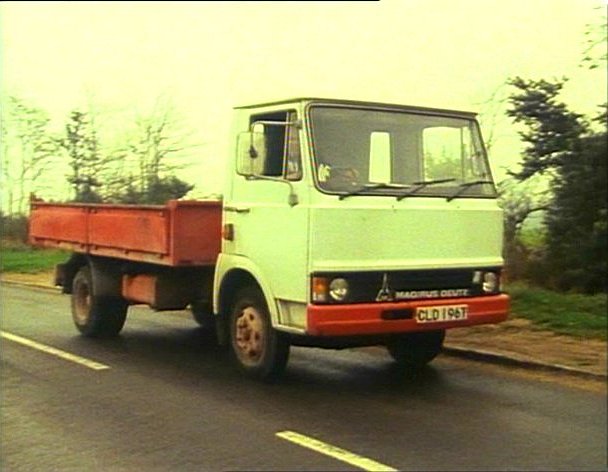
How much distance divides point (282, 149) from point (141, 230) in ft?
5.78

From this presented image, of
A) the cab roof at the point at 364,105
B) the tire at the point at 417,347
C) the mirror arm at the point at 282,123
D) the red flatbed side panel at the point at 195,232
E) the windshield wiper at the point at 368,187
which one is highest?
the cab roof at the point at 364,105

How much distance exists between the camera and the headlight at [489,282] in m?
5.55

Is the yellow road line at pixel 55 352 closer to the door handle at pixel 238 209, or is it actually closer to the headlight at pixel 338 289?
the door handle at pixel 238 209

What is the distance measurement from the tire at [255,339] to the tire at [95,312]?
2.21 metres

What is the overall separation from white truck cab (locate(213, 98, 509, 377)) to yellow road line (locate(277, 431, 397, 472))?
2.93 ft

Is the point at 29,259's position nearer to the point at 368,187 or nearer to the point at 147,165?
the point at 147,165

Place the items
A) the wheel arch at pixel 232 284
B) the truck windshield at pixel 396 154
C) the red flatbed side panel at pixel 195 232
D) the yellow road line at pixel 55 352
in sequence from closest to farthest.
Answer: the truck windshield at pixel 396 154 < the wheel arch at pixel 232 284 < the red flatbed side panel at pixel 195 232 < the yellow road line at pixel 55 352

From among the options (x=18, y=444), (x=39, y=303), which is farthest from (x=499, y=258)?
(x=39, y=303)

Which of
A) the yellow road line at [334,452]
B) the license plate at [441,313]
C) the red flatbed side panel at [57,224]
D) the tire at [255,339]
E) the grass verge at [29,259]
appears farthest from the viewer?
the grass verge at [29,259]

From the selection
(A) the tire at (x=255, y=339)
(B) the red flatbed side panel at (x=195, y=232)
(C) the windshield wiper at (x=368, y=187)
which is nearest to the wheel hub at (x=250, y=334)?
(A) the tire at (x=255, y=339)

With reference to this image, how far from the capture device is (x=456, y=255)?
17.8 ft

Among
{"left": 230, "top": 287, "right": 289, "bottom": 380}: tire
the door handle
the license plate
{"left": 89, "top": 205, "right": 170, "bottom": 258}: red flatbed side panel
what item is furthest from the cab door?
{"left": 89, "top": 205, "right": 170, "bottom": 258}: red flatbed side panel

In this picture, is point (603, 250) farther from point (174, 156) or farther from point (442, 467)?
point (174, 156)

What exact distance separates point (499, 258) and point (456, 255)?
32 cm
